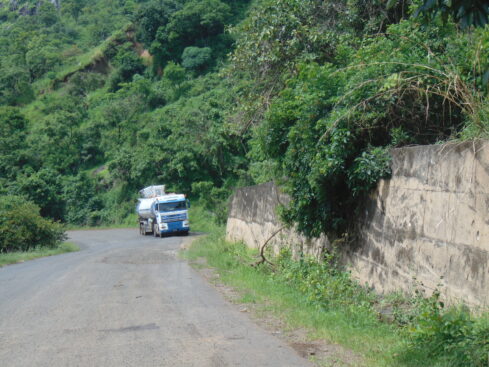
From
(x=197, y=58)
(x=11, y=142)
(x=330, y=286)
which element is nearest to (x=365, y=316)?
(x=330, y=286)

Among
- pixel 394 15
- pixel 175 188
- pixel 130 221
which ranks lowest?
pixel 130 221

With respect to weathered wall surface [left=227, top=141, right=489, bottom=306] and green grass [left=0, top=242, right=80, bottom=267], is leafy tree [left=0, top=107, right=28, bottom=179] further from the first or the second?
weathered wall surface [left=227, top=141, right=489, bottom=306]

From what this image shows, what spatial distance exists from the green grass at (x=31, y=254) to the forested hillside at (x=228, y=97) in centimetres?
1031

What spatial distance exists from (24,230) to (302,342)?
23.8 m

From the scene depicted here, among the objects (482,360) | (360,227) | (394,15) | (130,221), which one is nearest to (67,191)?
(130,221)

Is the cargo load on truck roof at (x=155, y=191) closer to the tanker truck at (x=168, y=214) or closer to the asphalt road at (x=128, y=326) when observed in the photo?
the tanker truck at (x=168, y=214)

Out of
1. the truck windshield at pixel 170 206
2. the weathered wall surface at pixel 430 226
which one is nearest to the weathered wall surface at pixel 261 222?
the weathered wall surface at pixel 430 226

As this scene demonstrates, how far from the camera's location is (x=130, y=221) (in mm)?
50719

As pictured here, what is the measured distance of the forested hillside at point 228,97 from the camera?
9523 mm

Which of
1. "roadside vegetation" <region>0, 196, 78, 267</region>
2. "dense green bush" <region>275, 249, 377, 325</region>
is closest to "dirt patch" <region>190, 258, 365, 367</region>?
"dense green bush" <region>275, 249, 377, 325</region>

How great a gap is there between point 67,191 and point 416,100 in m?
48.1

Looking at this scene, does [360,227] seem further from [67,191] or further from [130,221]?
[67,191]

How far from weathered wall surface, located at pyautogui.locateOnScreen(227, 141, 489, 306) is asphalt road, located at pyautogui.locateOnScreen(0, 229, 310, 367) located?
2.30 m

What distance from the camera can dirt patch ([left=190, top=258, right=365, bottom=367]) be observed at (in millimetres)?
6070
